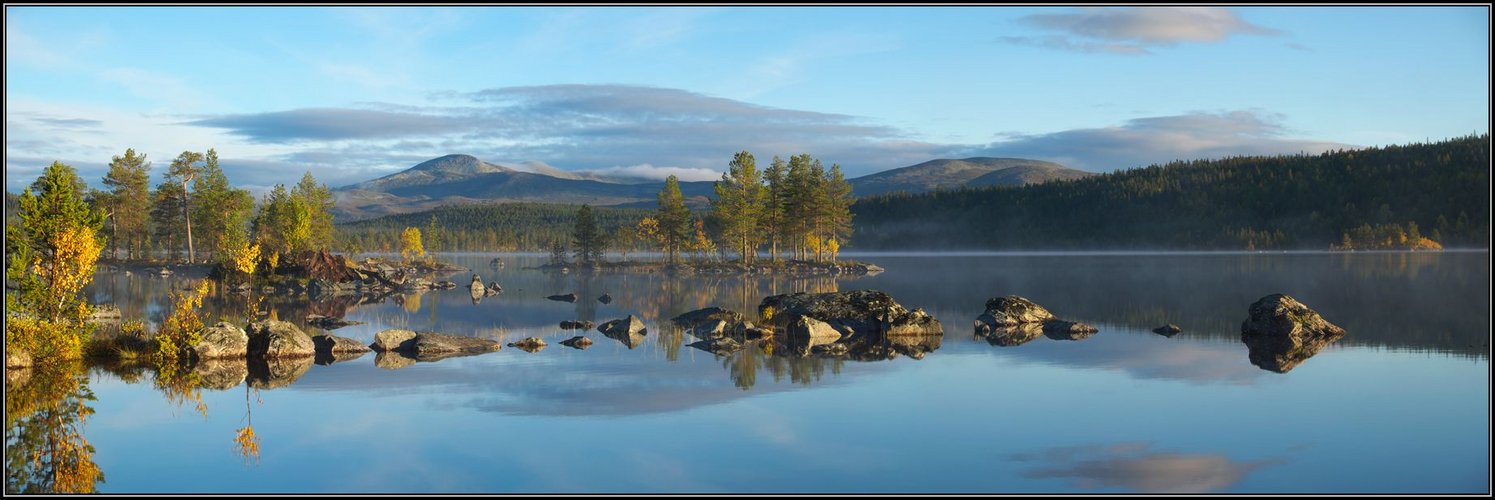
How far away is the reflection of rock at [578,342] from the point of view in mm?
29984

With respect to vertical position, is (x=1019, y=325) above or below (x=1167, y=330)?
below

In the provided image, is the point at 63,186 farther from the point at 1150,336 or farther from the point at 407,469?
the point at 1150,336

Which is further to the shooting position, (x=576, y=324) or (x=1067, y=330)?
(x=576, y=324)

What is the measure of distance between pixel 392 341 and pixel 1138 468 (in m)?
20.9

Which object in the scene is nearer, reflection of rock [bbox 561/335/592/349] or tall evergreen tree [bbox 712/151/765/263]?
reflection of rock [bbox 561/335/592/349]

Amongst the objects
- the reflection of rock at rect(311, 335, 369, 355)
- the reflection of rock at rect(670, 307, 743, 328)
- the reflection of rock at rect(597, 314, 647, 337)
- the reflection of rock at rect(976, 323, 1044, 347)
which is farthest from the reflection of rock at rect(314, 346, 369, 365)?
the reflection of rock at rect(976, 323, 1044, 347)

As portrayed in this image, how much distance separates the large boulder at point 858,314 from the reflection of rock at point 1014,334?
1907 millimetres

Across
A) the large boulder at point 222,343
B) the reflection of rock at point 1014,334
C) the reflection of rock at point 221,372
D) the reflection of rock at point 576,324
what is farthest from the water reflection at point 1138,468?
the reflection of rock at point 576,324

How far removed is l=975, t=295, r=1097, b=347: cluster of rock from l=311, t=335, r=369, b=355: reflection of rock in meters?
17.9

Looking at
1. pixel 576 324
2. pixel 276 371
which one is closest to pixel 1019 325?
pixel 576 324

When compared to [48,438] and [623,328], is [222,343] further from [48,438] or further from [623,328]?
[623,328]

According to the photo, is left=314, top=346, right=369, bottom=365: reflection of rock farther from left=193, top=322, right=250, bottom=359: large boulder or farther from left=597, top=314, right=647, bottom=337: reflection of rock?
left=597, top=314, right=647, bottom=337: reflection of rock

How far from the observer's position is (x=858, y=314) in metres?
34.7

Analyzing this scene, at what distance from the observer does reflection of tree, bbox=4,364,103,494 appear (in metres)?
13.6
